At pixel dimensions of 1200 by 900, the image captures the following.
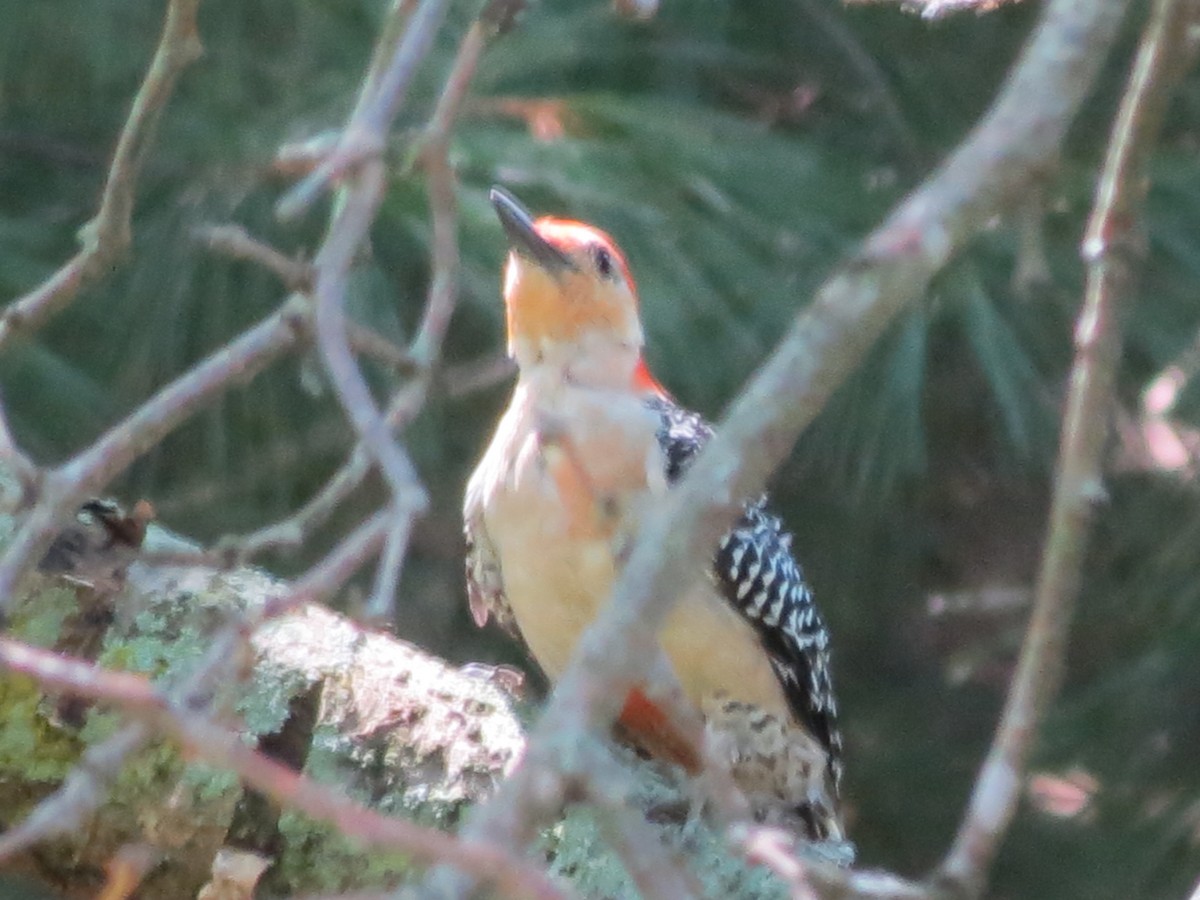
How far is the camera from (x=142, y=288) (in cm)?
386

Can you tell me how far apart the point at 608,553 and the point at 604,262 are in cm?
83

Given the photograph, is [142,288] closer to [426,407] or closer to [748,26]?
[426,407]

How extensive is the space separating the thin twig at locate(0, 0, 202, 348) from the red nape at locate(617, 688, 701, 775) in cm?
157

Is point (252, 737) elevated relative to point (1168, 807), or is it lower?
elevated

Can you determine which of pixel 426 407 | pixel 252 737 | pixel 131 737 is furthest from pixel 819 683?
pixel 131 737

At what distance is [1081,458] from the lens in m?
1.50

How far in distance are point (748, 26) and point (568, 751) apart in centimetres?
342

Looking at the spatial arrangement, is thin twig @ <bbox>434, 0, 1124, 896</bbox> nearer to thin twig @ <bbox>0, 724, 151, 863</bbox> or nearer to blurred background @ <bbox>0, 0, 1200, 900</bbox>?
thin twig @ <bbox>0, 724, 151, 863</bbox>

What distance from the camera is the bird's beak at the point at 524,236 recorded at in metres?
3.33

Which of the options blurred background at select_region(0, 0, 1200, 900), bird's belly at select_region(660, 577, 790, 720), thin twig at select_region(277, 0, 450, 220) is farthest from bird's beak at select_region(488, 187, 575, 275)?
thin twig at select_region(277, 0, 450, 220)

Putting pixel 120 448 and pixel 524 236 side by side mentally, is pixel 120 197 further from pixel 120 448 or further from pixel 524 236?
pixel 524 236

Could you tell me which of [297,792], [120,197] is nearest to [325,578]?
[297,792]

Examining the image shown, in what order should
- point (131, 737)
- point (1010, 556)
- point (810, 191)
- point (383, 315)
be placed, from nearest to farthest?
point (131, 737), point (383, 315), point (810, 191), point (1010, 556)

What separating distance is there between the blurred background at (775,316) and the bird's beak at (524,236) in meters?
0.12
